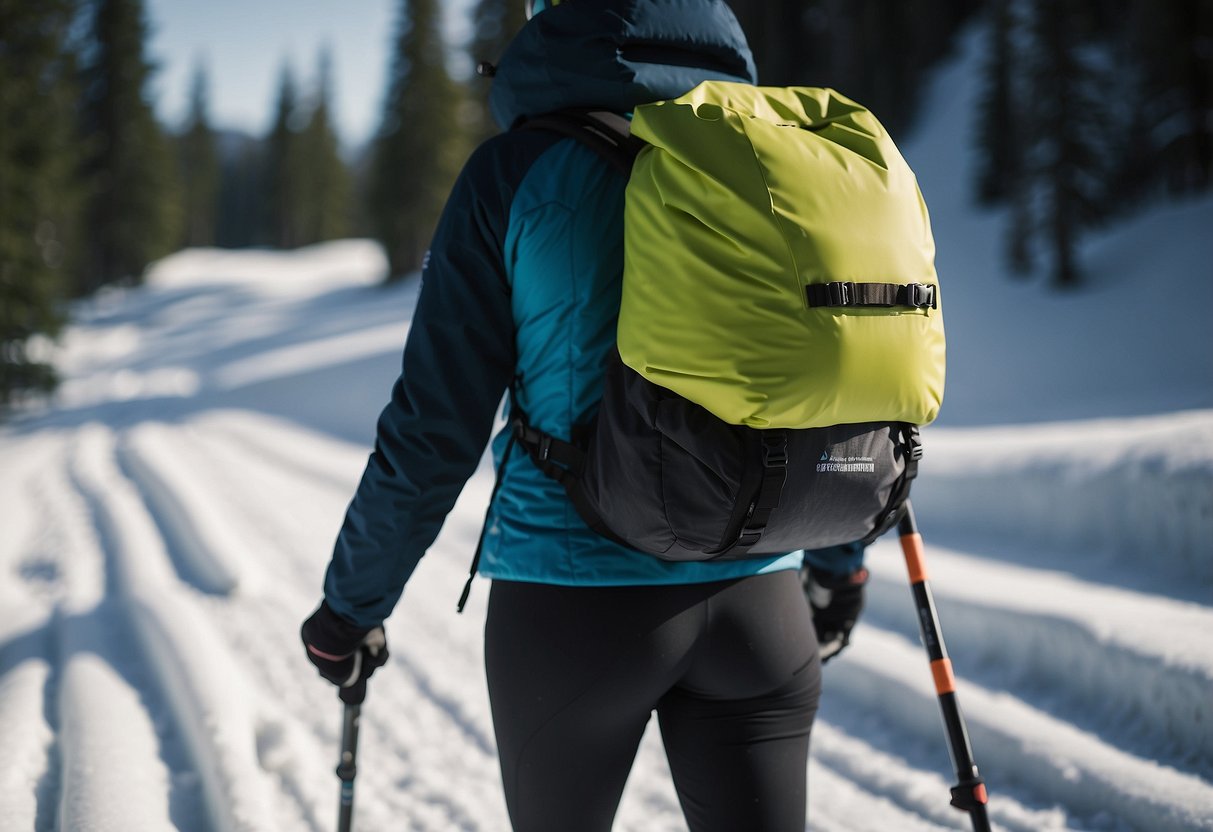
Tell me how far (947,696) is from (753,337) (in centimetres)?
131

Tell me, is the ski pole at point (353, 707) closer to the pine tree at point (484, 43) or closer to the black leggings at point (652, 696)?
the black leggings at point (652, 696)

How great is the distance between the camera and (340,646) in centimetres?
169

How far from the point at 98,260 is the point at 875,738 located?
37217 mm

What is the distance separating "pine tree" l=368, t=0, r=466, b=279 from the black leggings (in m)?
26.5

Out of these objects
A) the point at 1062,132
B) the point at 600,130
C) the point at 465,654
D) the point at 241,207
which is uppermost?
the point at 241,207

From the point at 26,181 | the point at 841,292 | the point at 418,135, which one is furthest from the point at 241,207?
the point at 841,292

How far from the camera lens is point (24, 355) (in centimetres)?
1442

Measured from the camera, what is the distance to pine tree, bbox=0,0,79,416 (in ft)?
45.7

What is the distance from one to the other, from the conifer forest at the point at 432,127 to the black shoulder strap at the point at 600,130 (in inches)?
388

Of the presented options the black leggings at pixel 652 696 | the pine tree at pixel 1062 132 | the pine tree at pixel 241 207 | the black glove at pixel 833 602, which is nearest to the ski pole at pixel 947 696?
the black glove at pixel 833 602

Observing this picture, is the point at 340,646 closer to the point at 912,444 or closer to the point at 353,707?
the point at 353,707

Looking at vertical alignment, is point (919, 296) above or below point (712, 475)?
above

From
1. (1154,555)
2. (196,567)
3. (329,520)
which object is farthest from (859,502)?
(329,520)

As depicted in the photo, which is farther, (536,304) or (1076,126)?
(1076,126)
